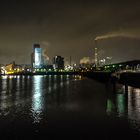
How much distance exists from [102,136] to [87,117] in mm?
7235

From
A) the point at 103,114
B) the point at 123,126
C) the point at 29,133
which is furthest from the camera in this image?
the point at 103,114

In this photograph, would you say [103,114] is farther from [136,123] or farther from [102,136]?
[102,136]

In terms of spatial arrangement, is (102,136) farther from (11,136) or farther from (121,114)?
(121,114)

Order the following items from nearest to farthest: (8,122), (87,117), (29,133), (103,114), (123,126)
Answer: (29,133) < (123,126) < (8,122) < (87,117) < (103,114)

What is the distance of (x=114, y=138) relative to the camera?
1842 centimetres

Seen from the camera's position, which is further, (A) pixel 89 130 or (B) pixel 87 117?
(B) pixel 87 117

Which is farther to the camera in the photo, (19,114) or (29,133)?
(19,114)

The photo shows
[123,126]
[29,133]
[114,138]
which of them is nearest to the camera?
[114,138]

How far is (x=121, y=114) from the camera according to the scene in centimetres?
2802

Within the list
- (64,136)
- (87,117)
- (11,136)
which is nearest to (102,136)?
(64,136)

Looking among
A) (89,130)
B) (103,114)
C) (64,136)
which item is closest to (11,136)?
(64,136)

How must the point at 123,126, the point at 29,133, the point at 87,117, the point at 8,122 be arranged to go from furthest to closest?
the point at 87,117, the point at 8,122, the point at 123,126, the point at 29,133

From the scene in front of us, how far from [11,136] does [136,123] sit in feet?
30.0

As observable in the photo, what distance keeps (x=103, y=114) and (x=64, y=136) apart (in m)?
9.56
